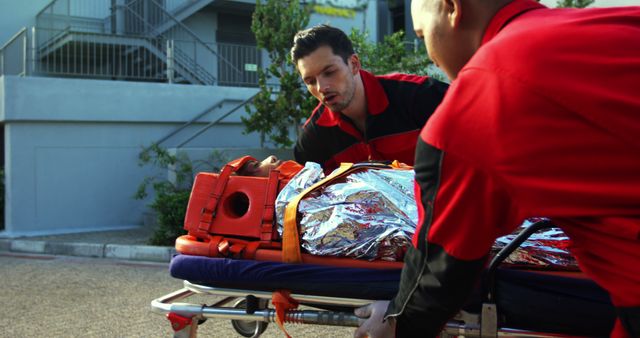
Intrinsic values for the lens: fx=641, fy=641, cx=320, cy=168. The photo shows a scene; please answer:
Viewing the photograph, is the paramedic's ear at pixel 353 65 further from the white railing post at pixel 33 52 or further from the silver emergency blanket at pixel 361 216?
the white railing post at pixel 33 52

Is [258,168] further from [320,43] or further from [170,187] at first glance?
[170,187]

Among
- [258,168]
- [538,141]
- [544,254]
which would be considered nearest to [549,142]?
[538,141]

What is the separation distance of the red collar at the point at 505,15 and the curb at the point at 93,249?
19.3 feet

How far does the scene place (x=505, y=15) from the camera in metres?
1.26

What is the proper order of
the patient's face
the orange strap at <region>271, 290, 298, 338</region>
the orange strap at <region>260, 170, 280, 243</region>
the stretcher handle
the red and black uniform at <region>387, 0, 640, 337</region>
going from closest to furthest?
the red and black uniform at <region>387, 0, 640, 337</region>, the stretcher handle, the orange strap at <region>271, 290, 298, 338</region>, the orange strap at <region>260, 170, 280, 243</region>, the patient's face

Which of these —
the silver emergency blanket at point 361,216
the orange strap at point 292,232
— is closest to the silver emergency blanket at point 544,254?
the silver emergency blanket at point 361,216

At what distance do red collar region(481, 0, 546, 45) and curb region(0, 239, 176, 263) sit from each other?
5.90m

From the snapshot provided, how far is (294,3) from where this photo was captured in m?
8.19

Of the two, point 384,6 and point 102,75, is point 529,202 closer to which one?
point 102,75

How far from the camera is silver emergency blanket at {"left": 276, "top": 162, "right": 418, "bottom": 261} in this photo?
2160 mm

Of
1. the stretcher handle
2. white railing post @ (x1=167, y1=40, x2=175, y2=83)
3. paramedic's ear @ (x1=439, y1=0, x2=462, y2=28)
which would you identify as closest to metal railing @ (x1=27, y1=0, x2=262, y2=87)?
white railing post @ (x1=167, y1=40, x2=175, y2=83)

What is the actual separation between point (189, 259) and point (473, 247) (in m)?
1.32

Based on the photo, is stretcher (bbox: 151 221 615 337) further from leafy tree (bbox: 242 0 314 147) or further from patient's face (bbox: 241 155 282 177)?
leafy tree (bbox: 242 0 314 147)

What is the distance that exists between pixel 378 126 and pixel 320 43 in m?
0.54
